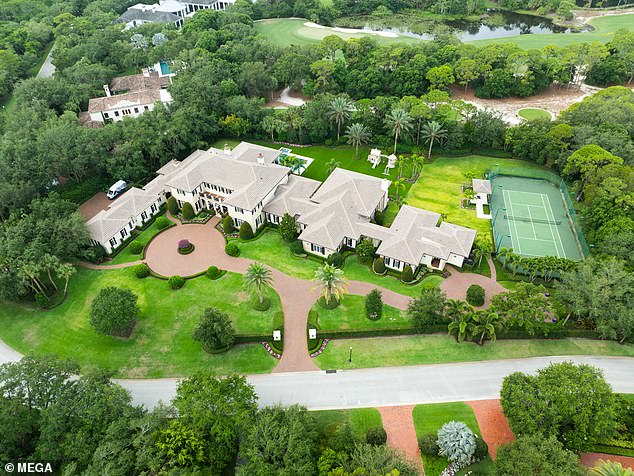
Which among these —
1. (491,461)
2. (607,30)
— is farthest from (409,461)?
(607,30)

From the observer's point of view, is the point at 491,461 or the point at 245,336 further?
the point at 245,336

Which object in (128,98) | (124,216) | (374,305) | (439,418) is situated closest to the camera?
(439,418)

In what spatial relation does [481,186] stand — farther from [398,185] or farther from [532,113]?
[532,113]

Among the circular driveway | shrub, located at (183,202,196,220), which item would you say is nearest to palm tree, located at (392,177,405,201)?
the circular driveway

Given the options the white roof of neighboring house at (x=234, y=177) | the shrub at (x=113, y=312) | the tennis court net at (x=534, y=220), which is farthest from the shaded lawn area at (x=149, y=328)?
the tennis court net at (x=534, y=220)

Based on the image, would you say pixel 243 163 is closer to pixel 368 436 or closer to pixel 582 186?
pixel 368 436

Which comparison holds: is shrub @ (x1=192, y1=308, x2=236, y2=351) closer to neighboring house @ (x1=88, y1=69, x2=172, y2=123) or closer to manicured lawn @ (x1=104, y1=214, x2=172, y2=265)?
manicured lawn @ (x1=104, y1=214, x2=172, y2=265)

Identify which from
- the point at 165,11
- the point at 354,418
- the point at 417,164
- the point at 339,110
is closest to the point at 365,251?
the point at 354,418
